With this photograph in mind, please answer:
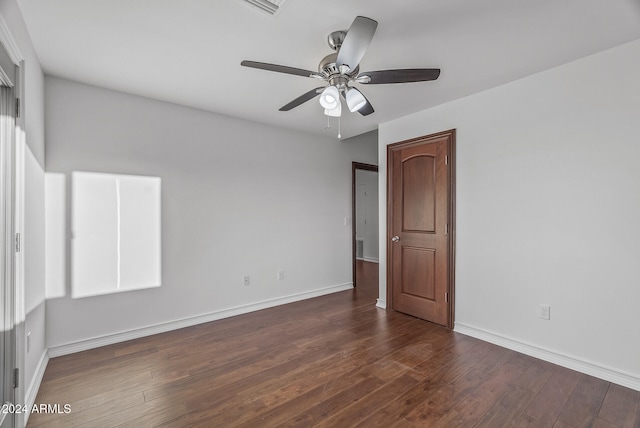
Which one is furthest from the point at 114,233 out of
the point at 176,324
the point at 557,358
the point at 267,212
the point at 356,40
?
the point at 557,358

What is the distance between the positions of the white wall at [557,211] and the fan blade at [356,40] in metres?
1.90

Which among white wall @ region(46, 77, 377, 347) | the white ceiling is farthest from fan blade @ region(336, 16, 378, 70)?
white wall @ region(46, 77, 377, 347)

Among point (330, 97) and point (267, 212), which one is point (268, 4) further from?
point (267, 212)

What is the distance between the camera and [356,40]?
1.58m

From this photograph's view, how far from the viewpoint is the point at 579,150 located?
2355mm

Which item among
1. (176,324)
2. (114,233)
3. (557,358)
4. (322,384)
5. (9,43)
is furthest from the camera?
(176,324)

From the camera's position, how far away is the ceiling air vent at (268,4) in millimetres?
1681

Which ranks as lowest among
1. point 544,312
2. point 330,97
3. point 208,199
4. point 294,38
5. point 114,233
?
point 544,312

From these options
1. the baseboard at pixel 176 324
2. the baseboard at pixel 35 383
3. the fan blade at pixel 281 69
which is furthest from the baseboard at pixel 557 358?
the baseboard at pixel 35 383

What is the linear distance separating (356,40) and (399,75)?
0.48 m

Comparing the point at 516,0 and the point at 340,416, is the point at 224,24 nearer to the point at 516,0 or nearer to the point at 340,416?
the point at 516,0

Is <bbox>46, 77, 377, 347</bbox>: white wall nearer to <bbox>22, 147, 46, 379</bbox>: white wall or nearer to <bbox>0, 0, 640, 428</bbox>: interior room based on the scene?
<bbox>0, 0, 640, 428</bbox>: interior room

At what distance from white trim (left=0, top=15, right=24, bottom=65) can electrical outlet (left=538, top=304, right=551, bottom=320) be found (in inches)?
162

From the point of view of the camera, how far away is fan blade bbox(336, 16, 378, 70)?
1.50 metres
